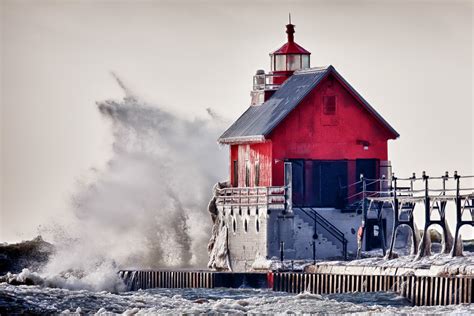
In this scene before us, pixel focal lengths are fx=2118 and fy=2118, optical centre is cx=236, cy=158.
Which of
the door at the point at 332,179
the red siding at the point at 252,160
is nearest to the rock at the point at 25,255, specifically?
the red siding at the point at 252,160

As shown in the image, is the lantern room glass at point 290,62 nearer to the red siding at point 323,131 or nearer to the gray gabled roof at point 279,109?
the gray gabled roof at point 279,109

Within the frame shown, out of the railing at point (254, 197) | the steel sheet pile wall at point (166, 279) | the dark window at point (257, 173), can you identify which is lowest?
the steel sheet pile wall at point (166, 279)

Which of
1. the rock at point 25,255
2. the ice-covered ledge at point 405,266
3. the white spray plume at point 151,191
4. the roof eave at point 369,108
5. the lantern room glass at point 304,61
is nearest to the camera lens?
the ice-covered ledge at point 405,266

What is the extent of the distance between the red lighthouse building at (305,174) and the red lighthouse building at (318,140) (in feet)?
0.11

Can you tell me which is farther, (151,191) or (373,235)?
(151,191)

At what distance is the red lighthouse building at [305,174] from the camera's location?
6756 cm

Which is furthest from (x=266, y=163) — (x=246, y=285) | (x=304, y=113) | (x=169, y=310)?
(x=169, y=310)

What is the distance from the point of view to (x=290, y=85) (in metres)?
71.6

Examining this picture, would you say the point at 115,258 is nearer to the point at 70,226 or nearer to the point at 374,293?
the point at 70,226

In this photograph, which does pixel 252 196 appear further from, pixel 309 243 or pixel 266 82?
pixel 266 82

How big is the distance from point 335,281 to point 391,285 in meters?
→ 2.76

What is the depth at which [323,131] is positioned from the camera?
69438 mm

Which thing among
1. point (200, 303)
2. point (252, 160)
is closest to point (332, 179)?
point (252, 160)

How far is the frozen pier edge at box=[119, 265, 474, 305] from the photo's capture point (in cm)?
5350
